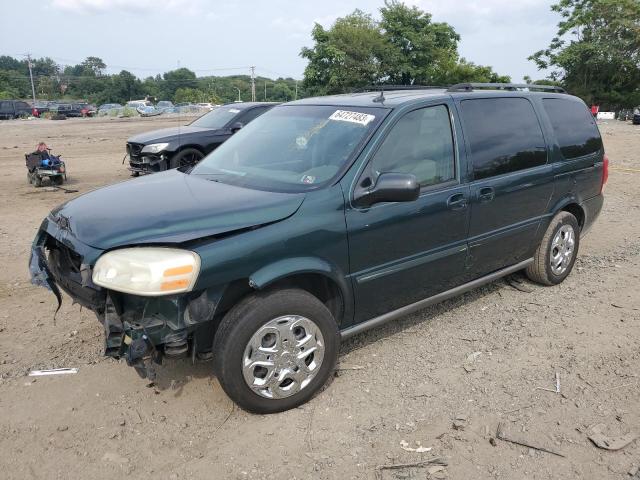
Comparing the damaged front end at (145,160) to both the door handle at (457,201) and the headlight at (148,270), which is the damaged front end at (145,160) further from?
the headlight at (148,270)

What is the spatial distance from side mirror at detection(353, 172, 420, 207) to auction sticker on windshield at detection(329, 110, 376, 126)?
0.51 metres

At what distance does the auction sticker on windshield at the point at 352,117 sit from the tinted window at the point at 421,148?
7.0 inches

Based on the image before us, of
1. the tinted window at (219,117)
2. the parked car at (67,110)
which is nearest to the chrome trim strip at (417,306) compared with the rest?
the tinted window at (219,117)

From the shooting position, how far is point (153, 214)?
2.87m

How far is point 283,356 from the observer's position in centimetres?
299

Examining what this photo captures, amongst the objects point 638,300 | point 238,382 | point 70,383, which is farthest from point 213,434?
point 638,300

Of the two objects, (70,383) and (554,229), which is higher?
(554,229)

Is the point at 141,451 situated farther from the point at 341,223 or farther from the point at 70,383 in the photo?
the point at 341,223

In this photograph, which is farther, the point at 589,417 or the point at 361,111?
the point at 361,111

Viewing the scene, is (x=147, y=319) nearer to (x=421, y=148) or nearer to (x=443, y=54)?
(x=421, y=148)

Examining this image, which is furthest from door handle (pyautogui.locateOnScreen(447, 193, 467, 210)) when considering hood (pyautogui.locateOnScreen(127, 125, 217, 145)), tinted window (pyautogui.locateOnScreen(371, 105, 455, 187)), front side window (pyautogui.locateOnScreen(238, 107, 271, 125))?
front side window (pyautogui.locateOnScreen(238, 107, 271, 125))

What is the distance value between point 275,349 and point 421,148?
1718 millimetres

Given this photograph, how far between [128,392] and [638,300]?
4252 mm

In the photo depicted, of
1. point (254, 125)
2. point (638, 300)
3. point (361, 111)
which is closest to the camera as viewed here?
point (361, 111)
